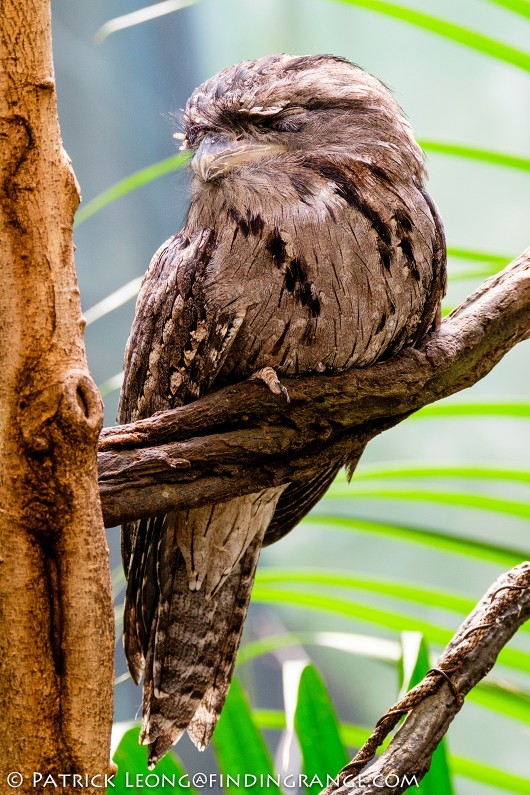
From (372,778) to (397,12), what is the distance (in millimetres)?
1702

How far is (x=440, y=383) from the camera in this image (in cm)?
158

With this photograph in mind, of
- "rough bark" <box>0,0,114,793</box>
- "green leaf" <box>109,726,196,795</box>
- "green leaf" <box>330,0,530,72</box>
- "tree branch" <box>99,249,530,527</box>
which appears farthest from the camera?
"green leaf" <box>330,0,530,72</box>

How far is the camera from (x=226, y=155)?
1.47m

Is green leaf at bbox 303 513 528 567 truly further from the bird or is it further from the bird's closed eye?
the bird's closed eye

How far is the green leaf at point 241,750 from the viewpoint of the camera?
1708 millimetres

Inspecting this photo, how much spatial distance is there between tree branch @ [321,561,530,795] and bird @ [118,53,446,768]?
52 cm

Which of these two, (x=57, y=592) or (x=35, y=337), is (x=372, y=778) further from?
(x=35, y=337)

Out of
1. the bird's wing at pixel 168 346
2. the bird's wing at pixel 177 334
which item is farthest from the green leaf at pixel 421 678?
the bird's wing at pixel 177 334

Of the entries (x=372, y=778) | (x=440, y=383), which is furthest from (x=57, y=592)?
(x=440, y=383)

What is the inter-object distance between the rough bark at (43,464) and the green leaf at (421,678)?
77cm

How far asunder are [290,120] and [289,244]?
229mm

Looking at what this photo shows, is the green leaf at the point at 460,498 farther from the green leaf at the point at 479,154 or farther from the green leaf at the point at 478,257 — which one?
the green leaf at the point at 479,154

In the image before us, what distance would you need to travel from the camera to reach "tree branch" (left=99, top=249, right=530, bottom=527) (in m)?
1.28

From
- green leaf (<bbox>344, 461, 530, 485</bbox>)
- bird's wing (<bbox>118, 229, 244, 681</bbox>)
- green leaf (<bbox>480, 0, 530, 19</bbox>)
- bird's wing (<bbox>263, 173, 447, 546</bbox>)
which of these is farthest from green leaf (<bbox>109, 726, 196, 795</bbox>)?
green leaf (<bbox>480, 0, 530, 19</bbox>)
